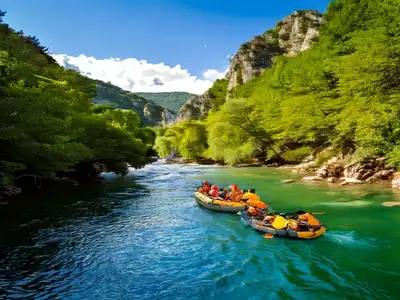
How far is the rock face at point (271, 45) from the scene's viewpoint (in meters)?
87.0

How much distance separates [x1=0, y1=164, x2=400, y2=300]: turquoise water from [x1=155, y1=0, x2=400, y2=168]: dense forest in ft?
24.1

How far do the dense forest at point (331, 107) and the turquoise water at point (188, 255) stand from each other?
735cm

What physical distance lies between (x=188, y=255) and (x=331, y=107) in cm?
2572

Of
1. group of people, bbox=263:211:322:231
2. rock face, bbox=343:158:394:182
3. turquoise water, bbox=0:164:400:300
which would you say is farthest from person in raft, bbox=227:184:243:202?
rock face, bbox=343:158:394:182

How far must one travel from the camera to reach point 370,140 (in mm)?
26516

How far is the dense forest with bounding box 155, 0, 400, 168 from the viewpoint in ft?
72.5

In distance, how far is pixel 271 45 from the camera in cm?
9562

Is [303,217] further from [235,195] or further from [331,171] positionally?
[331,171]

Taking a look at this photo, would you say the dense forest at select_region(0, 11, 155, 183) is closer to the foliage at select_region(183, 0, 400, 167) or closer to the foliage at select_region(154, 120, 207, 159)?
the foliage at select_region(183, 0, 400, 167)

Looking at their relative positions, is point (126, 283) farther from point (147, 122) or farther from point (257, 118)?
point (147, 122)

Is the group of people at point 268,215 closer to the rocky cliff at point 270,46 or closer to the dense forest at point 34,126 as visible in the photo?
the dense forest at point 34,126

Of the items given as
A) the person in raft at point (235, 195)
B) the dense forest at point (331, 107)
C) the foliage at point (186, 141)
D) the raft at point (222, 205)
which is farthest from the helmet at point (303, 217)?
the foliage at point (186, 141)

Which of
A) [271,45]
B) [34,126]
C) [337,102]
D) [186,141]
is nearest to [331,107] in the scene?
[337,102]

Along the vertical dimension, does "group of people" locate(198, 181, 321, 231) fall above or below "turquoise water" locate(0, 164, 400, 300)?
above
